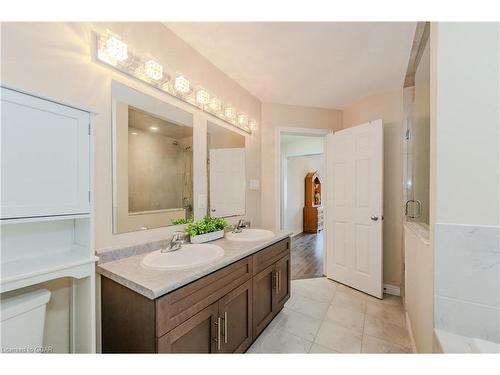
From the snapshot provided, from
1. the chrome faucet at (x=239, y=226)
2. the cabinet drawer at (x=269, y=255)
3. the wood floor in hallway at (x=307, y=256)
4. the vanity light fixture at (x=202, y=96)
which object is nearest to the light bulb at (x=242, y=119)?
the vanity light fixture at (x=202, y=96)

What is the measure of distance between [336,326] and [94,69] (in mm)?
2535

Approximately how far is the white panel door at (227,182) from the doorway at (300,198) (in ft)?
4.79

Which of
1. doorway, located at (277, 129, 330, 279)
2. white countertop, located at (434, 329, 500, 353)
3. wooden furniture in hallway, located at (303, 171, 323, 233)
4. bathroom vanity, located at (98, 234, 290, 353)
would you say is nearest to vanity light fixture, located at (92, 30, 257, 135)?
bathroom vanity, located at (98, 234, 290, 353)

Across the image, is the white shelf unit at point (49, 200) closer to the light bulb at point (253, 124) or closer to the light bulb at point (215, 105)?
the light bulb at point (215, 105)

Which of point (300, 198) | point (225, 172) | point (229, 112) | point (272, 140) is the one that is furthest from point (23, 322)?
point (300, 198)

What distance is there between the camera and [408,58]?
1.77 meters

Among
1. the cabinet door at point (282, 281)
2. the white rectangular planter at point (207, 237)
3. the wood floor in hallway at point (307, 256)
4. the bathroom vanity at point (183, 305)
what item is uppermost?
the white rectangular planter at point (207, 237)

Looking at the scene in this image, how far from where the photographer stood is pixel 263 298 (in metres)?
1.63

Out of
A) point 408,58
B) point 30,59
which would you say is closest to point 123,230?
point 30,59

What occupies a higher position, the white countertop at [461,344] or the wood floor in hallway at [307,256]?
the white countertop at [461,344]

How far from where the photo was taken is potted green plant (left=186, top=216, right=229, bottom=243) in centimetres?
153

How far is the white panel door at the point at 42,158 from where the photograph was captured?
0.71m

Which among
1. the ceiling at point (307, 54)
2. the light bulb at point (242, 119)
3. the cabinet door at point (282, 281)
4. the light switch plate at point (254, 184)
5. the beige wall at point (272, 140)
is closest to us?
the ceiling at point (307, 54)

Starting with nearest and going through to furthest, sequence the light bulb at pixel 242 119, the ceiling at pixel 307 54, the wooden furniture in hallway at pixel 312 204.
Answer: the ceiling at pixel 307 54 < the light bulb at pixel 242 119 < the wooden furniture in hallway at pixel 312 204
